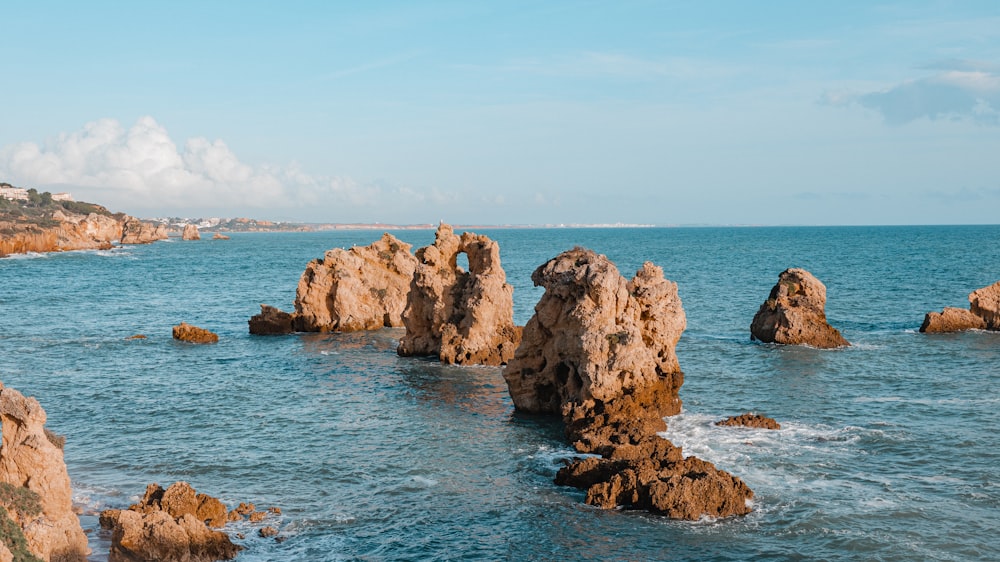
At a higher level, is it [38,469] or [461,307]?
[461,307]

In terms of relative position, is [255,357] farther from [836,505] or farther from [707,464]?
[836,505]

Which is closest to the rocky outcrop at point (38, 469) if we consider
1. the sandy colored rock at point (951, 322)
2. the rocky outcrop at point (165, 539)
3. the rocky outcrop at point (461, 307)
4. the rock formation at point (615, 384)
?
the rocky outcrop at point (165, 539)

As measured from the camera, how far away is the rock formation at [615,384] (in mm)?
24281

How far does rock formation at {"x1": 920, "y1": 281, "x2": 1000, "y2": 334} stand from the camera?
53.8 meters

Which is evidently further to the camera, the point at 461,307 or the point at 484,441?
the point at 461,307

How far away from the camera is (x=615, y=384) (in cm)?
3231

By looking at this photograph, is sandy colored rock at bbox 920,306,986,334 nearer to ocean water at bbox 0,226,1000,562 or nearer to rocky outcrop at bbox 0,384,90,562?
ocean water at bbox 0,226,1000,562

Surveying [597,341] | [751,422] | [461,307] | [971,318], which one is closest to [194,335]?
[461,307]

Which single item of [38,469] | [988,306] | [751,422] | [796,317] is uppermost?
[988,306]

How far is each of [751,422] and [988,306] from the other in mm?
30298

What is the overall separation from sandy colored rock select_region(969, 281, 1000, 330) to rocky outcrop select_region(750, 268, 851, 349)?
10135mm

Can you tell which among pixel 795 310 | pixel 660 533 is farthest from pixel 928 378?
pixel 660 533

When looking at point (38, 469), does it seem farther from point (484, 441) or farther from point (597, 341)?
point (597, 341)

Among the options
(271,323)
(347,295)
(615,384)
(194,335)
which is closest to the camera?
(615,384)
